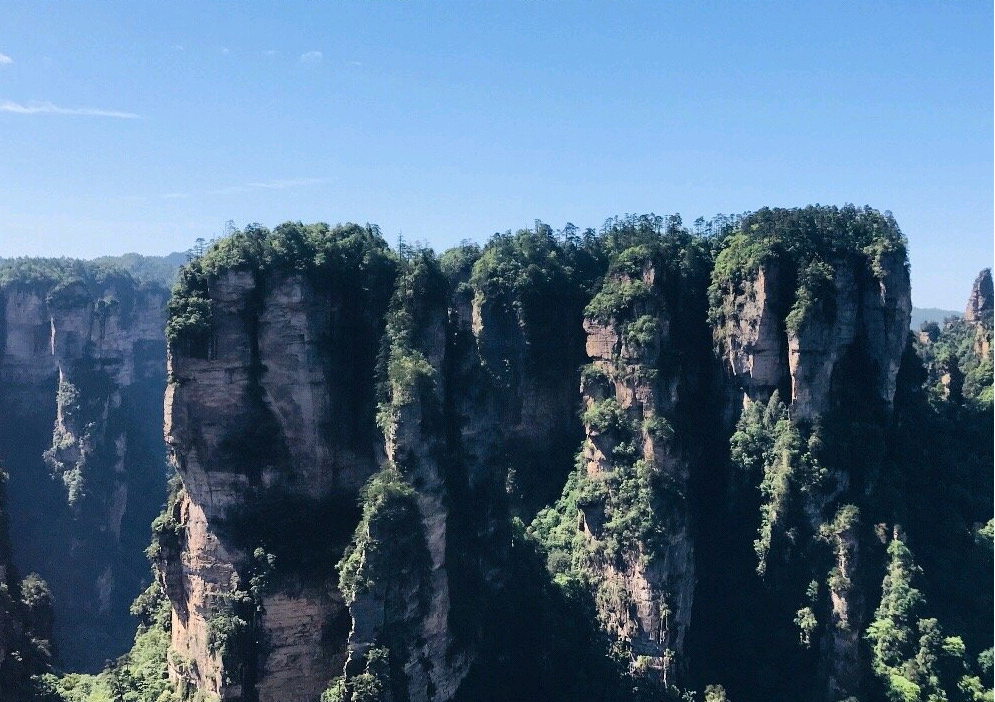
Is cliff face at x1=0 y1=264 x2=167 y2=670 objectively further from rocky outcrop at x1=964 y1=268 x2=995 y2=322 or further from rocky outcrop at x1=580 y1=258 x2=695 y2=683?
rocky outcrop at x1=964 y1=268 x2=995 y2=322

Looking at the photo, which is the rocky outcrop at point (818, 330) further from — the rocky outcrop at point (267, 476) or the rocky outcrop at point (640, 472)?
the rocky outcrop at point (267, 476)

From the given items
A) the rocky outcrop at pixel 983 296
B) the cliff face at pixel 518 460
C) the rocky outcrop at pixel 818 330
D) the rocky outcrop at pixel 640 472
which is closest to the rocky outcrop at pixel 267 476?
the cliff face at pixel 518 460

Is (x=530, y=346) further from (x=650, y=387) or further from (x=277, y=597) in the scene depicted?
(x=277, y=597)

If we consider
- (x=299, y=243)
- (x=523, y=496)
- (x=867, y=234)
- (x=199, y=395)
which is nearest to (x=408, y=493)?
(x=199, y=395)

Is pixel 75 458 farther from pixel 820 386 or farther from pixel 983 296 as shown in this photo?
pixel 983 296

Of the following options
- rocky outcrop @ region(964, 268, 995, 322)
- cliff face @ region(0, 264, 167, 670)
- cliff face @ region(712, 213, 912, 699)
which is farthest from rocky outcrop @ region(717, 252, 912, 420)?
rocky outcrop @ region(964, 268, 995, 322)

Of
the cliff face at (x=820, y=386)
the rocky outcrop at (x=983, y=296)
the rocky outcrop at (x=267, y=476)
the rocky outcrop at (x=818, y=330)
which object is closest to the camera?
the rocky outcrop at (x=267, y=476)
